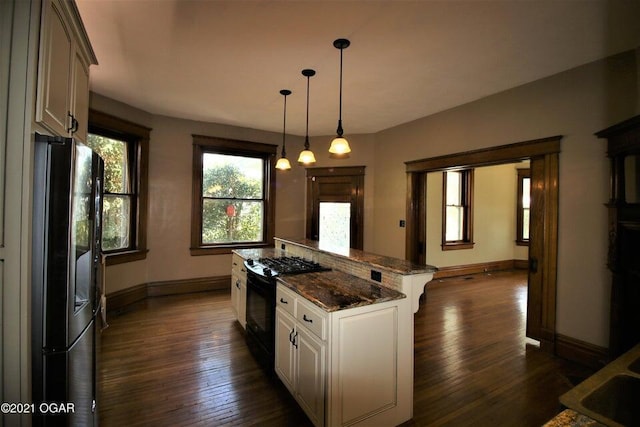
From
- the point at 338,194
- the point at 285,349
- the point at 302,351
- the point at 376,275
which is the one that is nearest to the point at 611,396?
the point at 376,275

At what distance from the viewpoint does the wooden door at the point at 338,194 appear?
5410 millimetres

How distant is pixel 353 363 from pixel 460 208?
585cm

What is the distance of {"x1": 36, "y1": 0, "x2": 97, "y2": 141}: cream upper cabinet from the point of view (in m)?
1.35

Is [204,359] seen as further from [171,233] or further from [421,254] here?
[421,254]

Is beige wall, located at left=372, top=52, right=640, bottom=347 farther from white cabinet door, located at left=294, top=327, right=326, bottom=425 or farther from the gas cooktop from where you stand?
white cabinet door, located at left=294, top=327, right=326, bottom=425

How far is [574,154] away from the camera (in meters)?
2.84

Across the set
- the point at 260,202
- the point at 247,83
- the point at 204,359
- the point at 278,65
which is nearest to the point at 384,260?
the point at 204,359

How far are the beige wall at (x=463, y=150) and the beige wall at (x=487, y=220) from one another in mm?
111

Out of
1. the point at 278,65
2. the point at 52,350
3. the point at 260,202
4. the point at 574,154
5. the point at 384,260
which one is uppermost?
the point at 278,65

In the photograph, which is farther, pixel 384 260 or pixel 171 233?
pixel 171 233

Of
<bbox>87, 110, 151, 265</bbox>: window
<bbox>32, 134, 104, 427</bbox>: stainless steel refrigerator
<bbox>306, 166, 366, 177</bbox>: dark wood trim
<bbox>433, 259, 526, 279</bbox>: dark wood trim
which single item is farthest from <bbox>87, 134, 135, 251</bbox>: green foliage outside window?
<bbox>433, 259, 526, 279</bbox>: dark wood trim

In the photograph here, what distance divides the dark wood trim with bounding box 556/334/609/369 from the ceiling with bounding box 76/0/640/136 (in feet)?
8.84

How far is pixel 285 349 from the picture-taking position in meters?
2.20

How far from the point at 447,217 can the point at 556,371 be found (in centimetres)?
408
